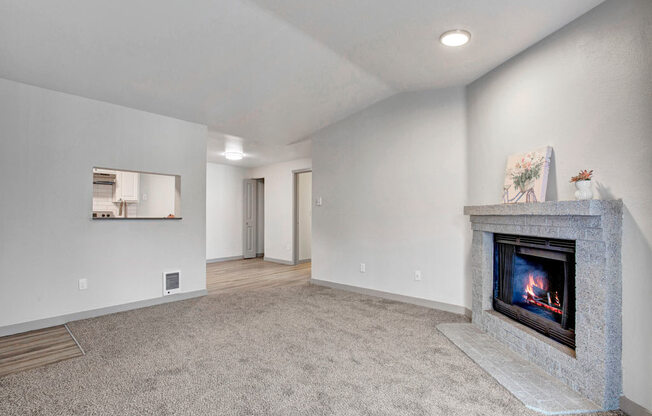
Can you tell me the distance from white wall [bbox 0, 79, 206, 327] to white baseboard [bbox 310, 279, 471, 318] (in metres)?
2.10

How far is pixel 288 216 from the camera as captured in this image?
7.37 m

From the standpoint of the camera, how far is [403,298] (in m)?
4.11

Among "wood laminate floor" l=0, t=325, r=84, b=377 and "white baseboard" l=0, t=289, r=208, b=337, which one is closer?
"wood laminate floor" l=0, t=325, r=84, b=377

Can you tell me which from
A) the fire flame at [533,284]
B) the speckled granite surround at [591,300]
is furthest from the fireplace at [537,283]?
the speckled granite surround at [591,300]

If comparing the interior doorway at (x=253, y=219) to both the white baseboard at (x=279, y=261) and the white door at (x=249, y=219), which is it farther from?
the white baseboard at (x=279, y=261)

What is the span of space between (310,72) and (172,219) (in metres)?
2.54

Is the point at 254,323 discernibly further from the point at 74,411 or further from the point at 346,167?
the point at 346,167

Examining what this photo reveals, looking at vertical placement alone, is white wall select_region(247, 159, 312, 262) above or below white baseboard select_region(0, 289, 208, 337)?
above

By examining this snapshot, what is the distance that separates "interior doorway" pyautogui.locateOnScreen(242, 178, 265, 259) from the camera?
27.0 ft

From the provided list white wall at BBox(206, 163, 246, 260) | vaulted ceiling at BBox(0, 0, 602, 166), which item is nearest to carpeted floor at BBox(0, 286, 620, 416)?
vaulted ceiling at BBox(0, 0, 602, 166)

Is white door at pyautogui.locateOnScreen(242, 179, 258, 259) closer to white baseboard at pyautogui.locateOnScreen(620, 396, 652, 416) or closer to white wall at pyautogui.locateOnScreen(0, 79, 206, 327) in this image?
white wall at pyautogui.locateOnScreen(0, 79, 206, 327)

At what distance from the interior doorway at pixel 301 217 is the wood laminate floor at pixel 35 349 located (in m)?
4.65

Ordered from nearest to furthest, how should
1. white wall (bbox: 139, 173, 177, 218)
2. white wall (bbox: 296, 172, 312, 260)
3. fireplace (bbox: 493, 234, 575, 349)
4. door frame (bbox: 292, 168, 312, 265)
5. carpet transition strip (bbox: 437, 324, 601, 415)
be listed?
1. carpet transition strip (bbox: 437, 324, 601, 415)
2. fireplace (bbox: 493, 234, 575, 349)
3. white wall (bbox: 139, 173, 177, 218)
4. door frame (bbox: 292, 168, 312, 265)
5. white wall (bbox: 296, 172, 312, 260)

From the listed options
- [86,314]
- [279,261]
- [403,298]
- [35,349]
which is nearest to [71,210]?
[86,314]
